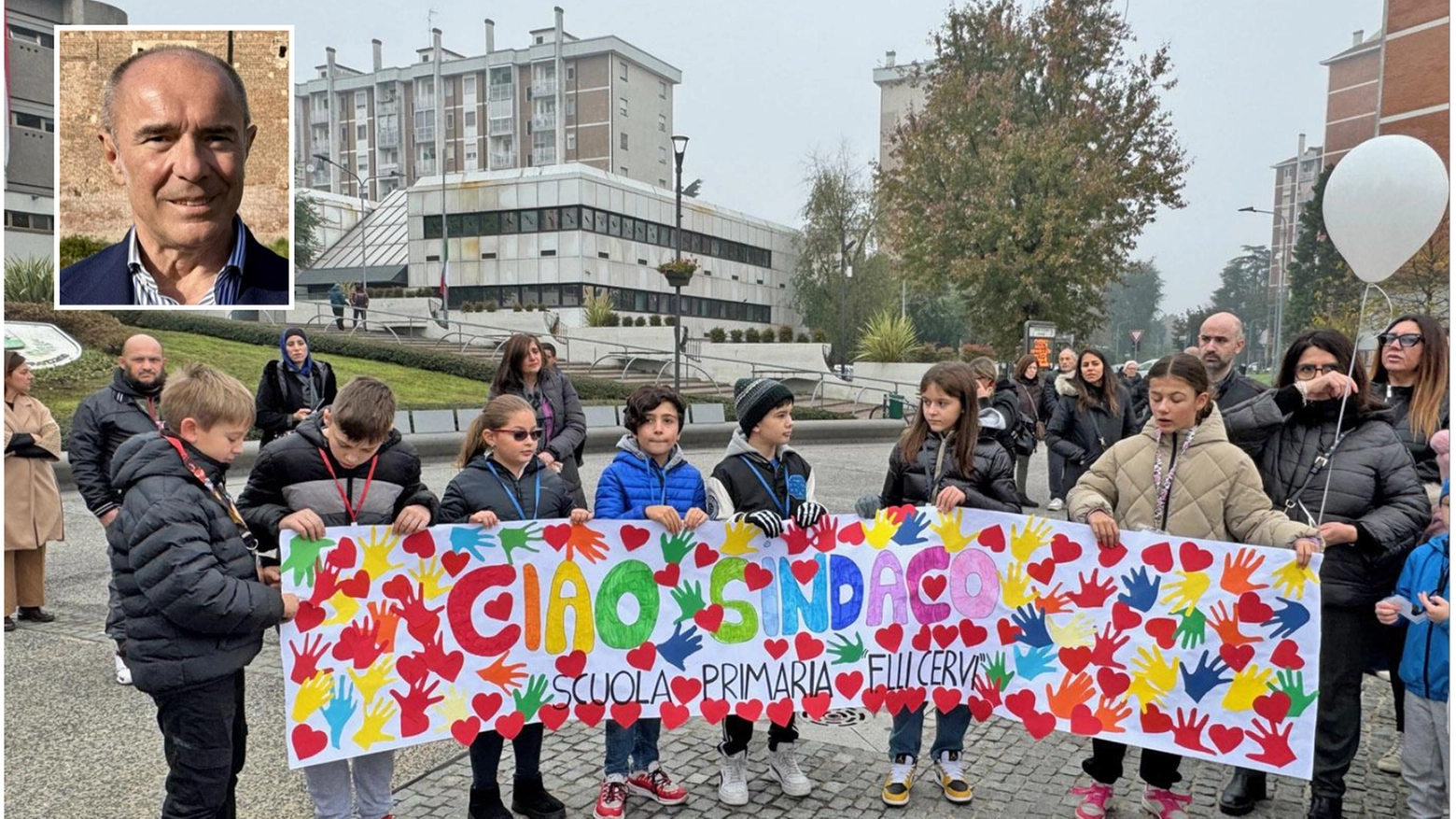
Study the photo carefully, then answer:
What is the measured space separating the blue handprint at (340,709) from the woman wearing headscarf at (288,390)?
478 cm

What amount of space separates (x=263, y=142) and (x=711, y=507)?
632 centimetres

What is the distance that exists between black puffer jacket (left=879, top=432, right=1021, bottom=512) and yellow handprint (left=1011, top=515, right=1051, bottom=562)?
0.13 meters

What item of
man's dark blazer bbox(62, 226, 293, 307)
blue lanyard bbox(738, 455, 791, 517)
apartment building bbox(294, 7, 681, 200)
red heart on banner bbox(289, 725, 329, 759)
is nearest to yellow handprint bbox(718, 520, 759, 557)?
blue lanyard bbox(738, 455, 791, 517)

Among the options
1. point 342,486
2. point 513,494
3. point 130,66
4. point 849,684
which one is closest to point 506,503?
point 513,494

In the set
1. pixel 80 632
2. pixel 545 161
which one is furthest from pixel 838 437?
pixel 545 161

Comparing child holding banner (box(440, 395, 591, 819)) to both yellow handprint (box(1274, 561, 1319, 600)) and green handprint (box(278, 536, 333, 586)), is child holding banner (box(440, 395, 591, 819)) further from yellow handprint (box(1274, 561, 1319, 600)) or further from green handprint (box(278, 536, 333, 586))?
yellow handprint (box(1274, 561, 1319, 600))

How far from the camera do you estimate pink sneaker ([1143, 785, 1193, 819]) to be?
372cm

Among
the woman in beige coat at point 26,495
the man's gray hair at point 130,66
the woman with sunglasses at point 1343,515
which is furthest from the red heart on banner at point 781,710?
the man's gray hair at point 130,66

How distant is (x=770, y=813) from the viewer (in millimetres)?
3816

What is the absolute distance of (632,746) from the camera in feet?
12.8

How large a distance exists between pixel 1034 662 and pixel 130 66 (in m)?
8.23

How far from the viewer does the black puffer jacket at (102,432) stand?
209 inches

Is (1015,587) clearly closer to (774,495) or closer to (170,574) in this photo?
(774,495)

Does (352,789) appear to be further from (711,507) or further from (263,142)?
(263,142)
